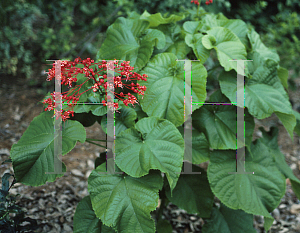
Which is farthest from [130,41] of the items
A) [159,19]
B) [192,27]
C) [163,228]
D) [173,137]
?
[163,228]

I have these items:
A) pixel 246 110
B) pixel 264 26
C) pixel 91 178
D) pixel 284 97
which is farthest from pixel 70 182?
pixel 264 26

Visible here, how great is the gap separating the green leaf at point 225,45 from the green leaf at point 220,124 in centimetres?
18

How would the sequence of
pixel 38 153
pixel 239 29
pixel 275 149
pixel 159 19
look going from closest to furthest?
pixel 38 153
pixel 159 19
pixel 239 29
pixel 275 149

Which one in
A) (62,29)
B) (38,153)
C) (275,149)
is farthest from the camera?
(62,29)

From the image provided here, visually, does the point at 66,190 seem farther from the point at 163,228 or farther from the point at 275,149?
the point at 275,149

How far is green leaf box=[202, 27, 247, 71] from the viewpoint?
48.1 inches

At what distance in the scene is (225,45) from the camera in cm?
129

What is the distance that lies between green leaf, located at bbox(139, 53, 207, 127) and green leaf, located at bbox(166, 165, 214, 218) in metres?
0.40

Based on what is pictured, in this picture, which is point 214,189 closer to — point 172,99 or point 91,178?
point 172,99

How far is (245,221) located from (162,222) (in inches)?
18.4

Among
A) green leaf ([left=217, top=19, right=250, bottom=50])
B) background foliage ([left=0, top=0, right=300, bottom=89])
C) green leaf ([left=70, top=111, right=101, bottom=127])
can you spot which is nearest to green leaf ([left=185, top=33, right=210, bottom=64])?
green leaf ([left=217, top=19, right=250, bottom=50])

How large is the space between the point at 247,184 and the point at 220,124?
32 centimetres

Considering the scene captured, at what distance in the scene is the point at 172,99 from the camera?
1126 mm

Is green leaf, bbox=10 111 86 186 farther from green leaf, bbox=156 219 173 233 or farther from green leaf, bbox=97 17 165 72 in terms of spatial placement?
green leaf, bbox=156 219 173 233
